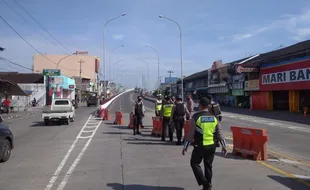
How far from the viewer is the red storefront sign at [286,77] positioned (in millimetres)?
34688

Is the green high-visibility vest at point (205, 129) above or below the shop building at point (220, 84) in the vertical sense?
below

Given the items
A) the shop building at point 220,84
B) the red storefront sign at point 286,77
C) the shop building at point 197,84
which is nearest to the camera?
the red storefront sign at point 286,77

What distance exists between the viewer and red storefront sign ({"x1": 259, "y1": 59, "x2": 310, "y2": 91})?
34688 mm

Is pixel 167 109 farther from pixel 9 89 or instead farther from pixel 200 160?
pixel 9 89

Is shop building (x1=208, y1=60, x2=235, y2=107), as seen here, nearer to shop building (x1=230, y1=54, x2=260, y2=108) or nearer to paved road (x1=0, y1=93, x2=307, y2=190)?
shop building (x1=230, y1=54, x2=260, y2=108)

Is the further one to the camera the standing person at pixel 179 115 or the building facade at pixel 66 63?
the building facade at pixel 66 63

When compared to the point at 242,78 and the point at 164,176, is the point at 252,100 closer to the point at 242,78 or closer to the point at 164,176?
the point at 242,78

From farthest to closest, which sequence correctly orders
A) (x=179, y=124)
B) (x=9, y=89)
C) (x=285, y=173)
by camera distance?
1. (x=9, y=89)
2. (x=179, y=124)
3. (x=285, y=173)

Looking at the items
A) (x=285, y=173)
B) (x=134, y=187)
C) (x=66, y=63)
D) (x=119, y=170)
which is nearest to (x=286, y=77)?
(x=285, y=173)

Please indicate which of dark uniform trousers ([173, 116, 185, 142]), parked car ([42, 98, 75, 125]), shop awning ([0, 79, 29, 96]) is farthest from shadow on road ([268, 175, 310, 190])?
shop awning ([0, 79, 29, 96])

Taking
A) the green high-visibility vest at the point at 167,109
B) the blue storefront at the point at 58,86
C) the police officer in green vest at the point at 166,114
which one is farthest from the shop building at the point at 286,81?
the blue storefront at the point at 58,86

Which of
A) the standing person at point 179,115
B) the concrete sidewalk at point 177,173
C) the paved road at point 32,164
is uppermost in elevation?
the standing person at point 179,115

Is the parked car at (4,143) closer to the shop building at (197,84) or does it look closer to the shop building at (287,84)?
the shop building at (287,84)

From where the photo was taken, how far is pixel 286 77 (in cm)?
3847
